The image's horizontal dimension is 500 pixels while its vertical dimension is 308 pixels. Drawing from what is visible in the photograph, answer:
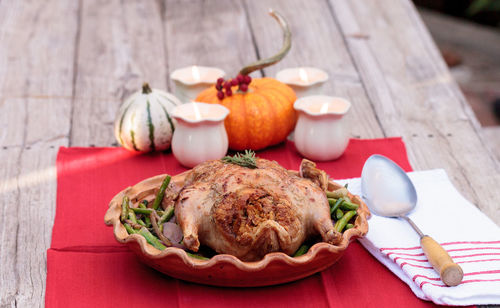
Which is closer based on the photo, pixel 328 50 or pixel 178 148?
pixel 178 148

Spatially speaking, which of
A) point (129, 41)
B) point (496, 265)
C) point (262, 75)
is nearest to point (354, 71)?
point (262, 75)

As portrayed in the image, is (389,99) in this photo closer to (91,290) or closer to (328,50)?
(328,50)

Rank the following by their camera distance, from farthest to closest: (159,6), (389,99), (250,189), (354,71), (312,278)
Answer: (159,6)
(354,71)
(389,99)
(312,278)
(250,189)

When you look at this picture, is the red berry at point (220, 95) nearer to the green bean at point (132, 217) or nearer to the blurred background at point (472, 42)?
the green bean at point (132, 217)

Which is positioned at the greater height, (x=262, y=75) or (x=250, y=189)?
(x=250, y=189)

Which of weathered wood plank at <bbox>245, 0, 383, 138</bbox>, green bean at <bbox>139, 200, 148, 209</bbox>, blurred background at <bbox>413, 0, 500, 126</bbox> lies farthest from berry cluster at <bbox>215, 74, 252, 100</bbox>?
blurred background at <bbox>413, 0, 500, 126</bbox>

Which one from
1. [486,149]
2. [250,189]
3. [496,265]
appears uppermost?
[250,189]
